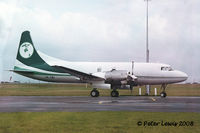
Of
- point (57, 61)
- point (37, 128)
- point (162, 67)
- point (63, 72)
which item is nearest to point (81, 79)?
point (63, 72)

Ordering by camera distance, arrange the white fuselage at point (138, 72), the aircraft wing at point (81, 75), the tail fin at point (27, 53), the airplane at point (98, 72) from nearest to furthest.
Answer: the airplane at point (98, 72) < the aircraft wing at point (81, 75) < the white fuselage at point (138, 72) < the tail fin at point (27, 53)

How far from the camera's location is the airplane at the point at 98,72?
30858mm

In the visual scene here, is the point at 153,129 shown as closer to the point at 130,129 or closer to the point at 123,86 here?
the point at 130,129

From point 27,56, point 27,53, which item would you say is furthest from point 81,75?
point 27,53

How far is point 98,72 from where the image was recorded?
3250 cm

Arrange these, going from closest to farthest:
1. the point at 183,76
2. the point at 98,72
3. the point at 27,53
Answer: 1. the point at 183,76
2. the point at 98,72
3. the point at 27,53

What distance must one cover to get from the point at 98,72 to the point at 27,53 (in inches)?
429

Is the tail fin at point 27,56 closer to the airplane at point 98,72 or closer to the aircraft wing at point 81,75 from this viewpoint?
the airplane at point 98,72

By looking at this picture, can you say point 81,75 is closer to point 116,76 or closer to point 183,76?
point 116,76

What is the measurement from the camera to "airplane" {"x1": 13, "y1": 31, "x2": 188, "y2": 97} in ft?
101

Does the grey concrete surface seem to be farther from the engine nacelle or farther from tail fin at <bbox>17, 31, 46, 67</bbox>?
A: tail fin at <bbox>17, 31, 46, 67</bbox>

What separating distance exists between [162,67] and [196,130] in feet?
76.8

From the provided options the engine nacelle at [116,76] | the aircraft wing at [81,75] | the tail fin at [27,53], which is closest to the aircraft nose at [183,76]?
the engine nacelle at [116,76]

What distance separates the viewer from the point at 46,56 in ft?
125
